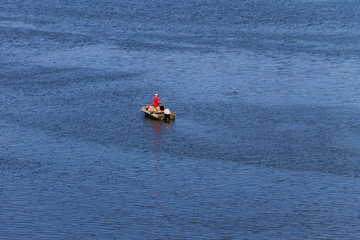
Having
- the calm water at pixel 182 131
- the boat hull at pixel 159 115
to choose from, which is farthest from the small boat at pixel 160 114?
the calm water at pixel 182 131

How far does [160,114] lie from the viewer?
2963 inches

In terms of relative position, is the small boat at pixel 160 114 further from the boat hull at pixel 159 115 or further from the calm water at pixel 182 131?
the calm water at pixel 182 131

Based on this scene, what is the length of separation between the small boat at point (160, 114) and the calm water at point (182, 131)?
945 millimetres

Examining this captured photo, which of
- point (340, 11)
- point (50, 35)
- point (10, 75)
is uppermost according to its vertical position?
point (340, 11)

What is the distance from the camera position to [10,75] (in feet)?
315

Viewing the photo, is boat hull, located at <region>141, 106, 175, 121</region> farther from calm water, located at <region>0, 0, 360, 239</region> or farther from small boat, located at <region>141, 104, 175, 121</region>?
calm water, located at <region>0, 0, 360, 239</region>

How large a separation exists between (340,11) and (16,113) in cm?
8758

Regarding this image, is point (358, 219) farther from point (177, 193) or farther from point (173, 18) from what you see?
point (173, 18)

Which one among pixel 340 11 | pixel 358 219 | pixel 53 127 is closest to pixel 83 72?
pixel 53 127

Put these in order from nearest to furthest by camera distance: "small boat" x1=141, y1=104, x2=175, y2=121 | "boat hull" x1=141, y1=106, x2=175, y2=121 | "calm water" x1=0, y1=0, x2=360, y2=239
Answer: "calm water" x1=0, y1=0, x2=360, y2=239, "small boat" x1=141, y1=104, x2=175, y2=121, "boat hull" x1=141, y1=106, x2=175, y2=121

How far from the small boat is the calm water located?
37.2 inches

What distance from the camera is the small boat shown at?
74081 millimetres

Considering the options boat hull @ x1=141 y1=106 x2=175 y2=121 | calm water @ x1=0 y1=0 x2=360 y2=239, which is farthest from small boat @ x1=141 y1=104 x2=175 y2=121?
calm water @ x1=0 y1=0 x2=360 y2=239

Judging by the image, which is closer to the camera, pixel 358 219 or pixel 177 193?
pixel 358 219
